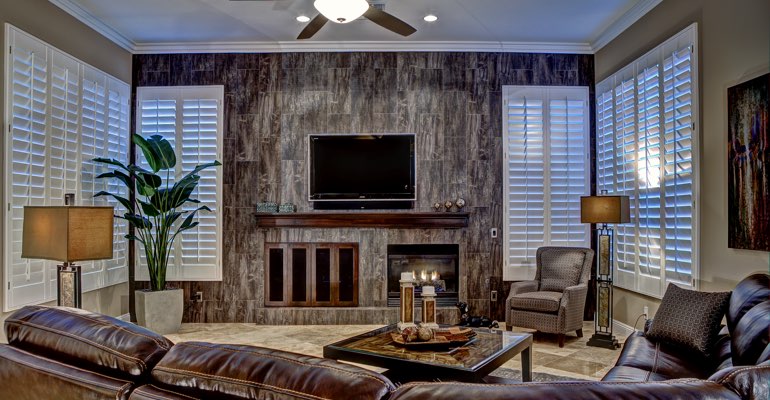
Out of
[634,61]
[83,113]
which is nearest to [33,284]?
[83,113]

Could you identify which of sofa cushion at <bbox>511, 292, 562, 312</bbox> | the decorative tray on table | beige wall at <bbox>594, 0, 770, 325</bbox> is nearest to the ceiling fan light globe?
the decorative tray on table

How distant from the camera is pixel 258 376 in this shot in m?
1.12

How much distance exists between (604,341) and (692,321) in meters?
1.91

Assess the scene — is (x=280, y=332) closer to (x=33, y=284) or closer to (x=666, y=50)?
(x=33, y=284)

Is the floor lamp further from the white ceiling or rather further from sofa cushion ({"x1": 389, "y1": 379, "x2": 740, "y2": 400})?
sofa cushion ({"x1": 389, "y1": 379, "x2": 740, "y2": 400})

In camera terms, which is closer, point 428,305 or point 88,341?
point 88,341

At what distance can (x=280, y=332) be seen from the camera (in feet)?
17.8

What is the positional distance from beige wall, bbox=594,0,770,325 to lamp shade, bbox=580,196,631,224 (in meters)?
0.82

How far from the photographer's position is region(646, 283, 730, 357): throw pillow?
2.95 metres

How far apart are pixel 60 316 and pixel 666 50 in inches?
186

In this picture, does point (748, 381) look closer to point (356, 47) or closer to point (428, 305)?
point (428, 305)

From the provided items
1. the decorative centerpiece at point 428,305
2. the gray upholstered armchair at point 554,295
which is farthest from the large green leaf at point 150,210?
the gray upholstered armchair at point 554,295

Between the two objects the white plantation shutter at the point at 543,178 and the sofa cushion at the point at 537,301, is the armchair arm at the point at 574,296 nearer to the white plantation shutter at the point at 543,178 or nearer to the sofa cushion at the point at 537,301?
the sofa cushion at the point at 537,301

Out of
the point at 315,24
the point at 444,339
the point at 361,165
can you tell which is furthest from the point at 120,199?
the point at 444,339
